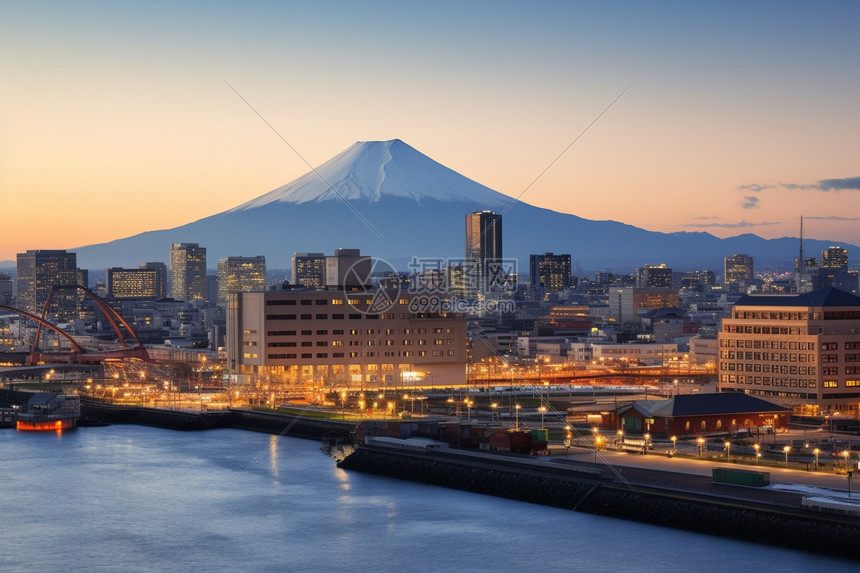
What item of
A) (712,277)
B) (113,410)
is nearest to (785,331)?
(113,410)

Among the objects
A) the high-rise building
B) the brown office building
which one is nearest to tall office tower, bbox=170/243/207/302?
the brown office building

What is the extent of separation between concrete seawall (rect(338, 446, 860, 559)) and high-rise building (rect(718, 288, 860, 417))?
15.7m

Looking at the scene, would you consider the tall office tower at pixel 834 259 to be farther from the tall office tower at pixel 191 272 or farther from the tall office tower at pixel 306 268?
the tall office tower at pixel 191 272

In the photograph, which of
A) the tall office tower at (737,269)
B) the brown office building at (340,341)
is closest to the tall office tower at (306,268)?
the tall office tower at (737,269)

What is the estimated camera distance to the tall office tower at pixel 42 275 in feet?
514

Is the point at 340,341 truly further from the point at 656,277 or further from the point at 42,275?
the point at 42,275

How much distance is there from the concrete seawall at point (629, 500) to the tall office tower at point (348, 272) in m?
25.4

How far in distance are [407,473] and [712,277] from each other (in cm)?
14686

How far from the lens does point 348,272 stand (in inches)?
2389

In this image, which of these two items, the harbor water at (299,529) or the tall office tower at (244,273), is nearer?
the harbor water at (299,529)

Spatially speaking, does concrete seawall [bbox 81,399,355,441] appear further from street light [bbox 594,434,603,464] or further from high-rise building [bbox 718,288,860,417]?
high-rise building [bbox 718,288,860,417]

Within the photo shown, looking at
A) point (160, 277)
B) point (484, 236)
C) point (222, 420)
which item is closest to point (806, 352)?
point (222, 420)

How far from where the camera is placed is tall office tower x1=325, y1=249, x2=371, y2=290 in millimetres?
60562

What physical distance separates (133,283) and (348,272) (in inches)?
4746
